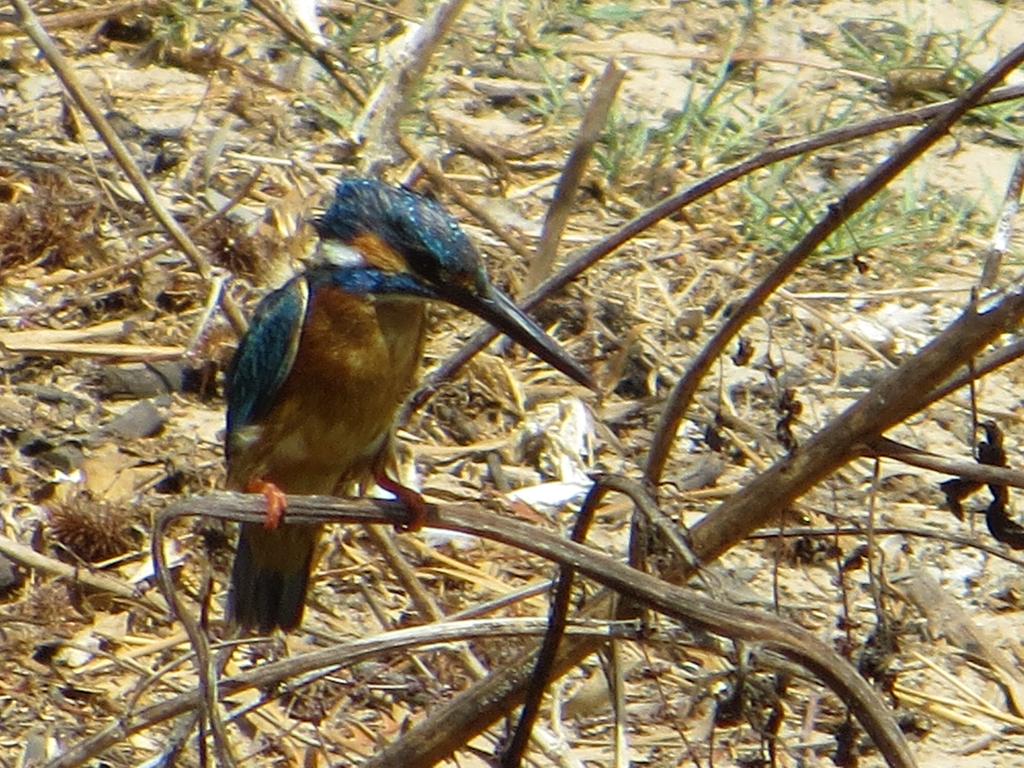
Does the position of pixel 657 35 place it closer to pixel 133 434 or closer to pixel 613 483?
pixel 133 434

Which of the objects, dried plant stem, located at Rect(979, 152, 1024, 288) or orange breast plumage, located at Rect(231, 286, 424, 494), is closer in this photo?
dried plant stem, located at Rect(979, 152, 1024, 288)

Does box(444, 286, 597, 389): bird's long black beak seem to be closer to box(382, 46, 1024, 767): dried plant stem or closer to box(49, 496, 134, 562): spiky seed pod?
box(382, 46, 1024, 767): dried plant stem

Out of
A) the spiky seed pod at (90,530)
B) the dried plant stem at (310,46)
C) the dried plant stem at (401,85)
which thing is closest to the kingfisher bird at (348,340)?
the dried plant stem at (401,85)

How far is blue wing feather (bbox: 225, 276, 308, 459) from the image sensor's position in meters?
2.73

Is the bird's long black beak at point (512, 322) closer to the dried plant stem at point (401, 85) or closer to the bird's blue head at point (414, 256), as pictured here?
the bird's blue head at point (414, 256)

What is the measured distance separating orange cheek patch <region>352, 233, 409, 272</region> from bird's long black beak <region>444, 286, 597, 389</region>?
128 mm

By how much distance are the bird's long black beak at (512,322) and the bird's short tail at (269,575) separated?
615mm

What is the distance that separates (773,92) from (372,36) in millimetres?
1172

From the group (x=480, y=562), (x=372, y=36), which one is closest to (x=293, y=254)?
(x=480, y=562)

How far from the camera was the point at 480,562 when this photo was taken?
348 centimetres

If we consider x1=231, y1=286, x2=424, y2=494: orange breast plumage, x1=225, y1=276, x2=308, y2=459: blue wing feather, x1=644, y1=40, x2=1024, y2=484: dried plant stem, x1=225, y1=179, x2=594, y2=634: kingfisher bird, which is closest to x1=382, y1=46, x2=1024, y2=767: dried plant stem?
x1=644, y1=40, x2=1024, y2=484: dried plant stem

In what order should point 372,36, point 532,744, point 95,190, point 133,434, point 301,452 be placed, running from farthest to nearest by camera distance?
1. point 372,36
2. point 95,190
3. point 133,434
4. point 532,744
5. point 301,452

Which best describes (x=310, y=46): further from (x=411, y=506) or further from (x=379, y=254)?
(x=411, y=506)

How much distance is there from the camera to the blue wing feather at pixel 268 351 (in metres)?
2.73
